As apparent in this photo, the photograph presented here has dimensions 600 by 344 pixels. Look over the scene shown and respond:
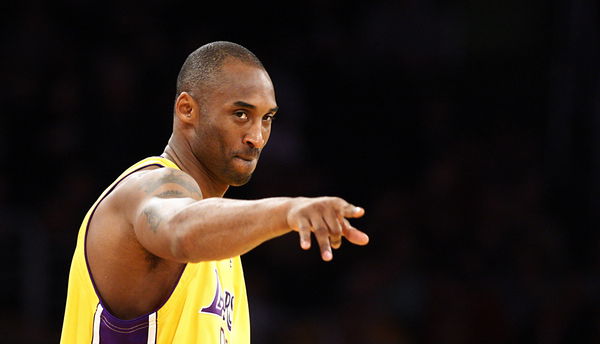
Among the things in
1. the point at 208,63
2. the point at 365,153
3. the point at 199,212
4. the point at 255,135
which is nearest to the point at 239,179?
the point at 255,135

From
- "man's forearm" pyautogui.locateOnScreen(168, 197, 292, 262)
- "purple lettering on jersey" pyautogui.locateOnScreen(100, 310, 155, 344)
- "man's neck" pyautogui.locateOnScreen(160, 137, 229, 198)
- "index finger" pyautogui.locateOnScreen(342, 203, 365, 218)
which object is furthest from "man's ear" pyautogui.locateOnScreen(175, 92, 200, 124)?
"index finger" pyautogui.locateOnScreen(342, 203, 365, 218)

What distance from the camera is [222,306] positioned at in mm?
3572

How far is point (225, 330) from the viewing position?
3584mm

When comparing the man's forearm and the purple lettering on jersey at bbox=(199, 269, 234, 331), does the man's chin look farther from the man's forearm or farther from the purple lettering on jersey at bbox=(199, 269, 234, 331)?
the man's forearm

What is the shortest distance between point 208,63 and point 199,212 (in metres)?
1.12

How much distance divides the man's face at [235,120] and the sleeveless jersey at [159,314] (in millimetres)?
192

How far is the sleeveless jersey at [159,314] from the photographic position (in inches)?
128

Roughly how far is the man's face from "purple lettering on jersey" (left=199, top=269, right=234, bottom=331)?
458mm

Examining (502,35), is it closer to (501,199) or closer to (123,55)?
(501,199)

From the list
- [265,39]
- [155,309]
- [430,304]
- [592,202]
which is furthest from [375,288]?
[155,309]

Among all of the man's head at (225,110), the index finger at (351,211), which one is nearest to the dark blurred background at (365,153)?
the man's head at (225,110)

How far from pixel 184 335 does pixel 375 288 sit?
5064mm

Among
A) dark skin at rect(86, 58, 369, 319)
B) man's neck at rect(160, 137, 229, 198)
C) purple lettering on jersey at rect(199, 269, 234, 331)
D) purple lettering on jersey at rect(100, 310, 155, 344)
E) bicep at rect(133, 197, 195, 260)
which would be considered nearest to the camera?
dark skin at rect(86, 58, 369, 319)

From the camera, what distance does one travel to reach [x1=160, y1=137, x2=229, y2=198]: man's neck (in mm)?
3693
